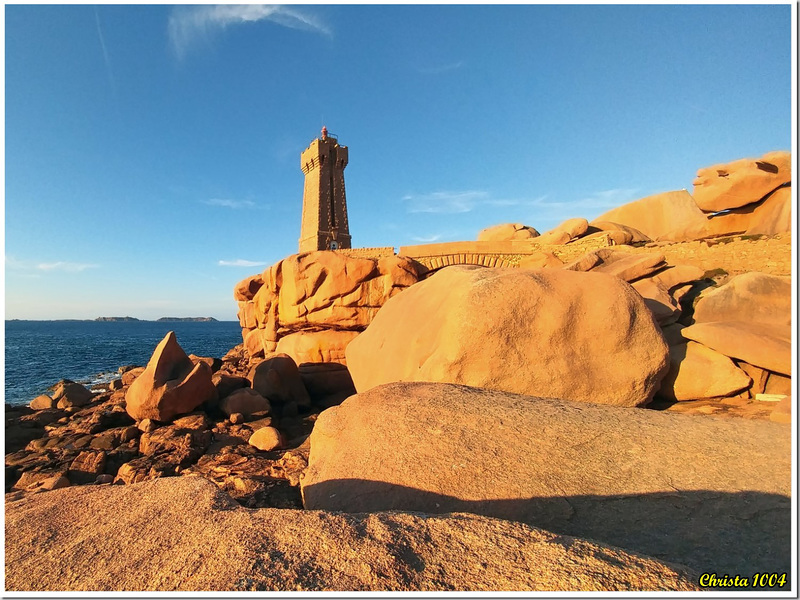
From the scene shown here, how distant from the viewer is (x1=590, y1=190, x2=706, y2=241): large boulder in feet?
60.8

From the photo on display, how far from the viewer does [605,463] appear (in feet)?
11.6

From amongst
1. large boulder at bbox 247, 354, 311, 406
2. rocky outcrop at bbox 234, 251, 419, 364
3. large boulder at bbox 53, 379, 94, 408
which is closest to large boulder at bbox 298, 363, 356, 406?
rocky outcrop at bbox 234, 251, 419, 364

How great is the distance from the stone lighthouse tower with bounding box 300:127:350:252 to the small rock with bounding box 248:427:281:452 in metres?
23.0

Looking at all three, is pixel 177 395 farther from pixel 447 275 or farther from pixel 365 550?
pixel 365 550

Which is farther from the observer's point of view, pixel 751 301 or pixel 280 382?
pixel 280 382

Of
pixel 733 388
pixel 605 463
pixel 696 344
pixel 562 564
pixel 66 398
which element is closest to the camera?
pixel 562 564

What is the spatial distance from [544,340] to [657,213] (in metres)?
17.8

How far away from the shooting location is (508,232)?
840 inches

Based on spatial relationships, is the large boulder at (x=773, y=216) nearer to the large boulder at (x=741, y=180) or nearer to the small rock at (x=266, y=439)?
the large boulder at (x=741, y=180)

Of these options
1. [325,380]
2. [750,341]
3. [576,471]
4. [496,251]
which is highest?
[496,251]

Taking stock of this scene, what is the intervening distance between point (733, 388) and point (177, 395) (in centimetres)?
1158

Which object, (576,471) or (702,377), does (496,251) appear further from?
(576,471)

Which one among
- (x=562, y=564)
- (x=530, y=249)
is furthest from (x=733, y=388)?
(x=530, y=249)

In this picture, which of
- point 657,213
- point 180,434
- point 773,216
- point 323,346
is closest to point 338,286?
point 323,346
